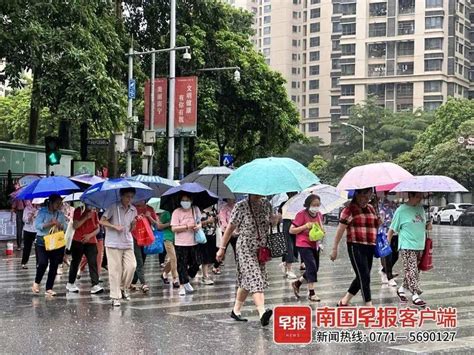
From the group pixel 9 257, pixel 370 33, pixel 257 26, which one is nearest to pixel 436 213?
pixel 9 257

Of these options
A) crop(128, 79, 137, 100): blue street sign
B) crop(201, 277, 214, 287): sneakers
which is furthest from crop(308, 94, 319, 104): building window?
crop(201, 277, 214, 287): sneakers

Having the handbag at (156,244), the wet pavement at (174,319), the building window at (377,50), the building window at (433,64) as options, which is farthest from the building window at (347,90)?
the handbag at (156,244)

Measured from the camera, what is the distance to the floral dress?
9430 millimetres

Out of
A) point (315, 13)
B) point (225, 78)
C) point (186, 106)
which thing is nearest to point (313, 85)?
point (315, 13)

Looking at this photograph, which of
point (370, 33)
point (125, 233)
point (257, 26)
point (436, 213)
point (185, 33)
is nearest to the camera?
point (125, 233)

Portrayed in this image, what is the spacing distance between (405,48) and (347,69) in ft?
28.1

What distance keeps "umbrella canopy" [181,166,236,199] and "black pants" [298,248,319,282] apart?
3.30m

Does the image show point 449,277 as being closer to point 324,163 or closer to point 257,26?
point 324,163

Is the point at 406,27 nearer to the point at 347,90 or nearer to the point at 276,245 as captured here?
the point at 347,90

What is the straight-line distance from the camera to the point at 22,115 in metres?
52.8

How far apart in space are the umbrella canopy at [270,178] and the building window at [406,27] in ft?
297

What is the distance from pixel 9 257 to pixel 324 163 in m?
68.6

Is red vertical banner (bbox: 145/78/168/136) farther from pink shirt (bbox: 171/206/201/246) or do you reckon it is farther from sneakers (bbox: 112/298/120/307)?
sneakers (bbox: 112/298/120/307)

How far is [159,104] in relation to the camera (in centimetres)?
3058
